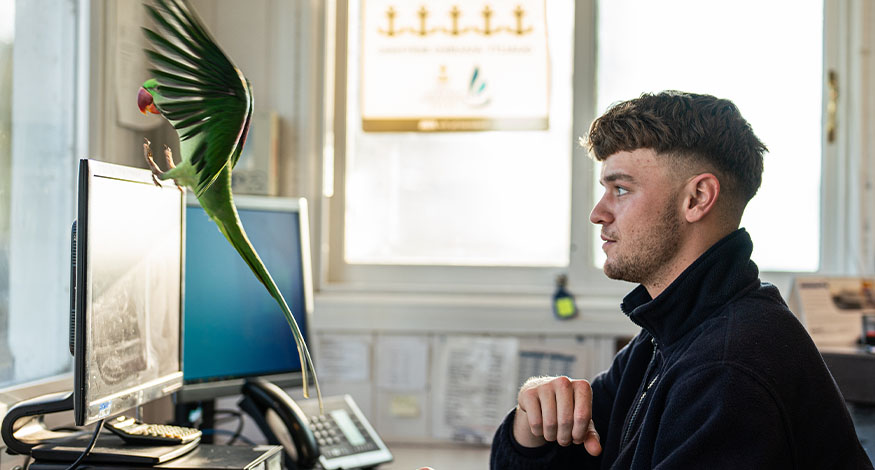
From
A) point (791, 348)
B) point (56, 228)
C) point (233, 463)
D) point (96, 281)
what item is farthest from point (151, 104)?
point (56, 228)

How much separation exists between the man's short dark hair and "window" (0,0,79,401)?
47.1 inches

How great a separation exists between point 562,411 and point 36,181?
1.19m

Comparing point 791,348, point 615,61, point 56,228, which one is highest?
point 615,61

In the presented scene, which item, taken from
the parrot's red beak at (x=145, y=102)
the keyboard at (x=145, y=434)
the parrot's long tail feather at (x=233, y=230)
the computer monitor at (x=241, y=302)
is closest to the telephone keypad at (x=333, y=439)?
the computer monitor at (x=241, y=302)

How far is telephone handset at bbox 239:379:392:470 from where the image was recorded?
57.3 inches

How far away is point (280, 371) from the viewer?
5.41ft

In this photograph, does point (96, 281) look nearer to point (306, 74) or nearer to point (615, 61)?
point (306, 74)

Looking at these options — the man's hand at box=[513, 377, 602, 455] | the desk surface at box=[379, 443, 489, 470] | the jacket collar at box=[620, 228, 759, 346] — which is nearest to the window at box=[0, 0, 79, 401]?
the desk surface at box=[379, 443, 489, 470]

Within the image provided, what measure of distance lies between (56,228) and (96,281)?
2.78ft

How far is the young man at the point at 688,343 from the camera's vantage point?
884mm

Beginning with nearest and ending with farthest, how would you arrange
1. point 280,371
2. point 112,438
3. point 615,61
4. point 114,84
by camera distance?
1. point 112,438
2. point 280,371
3. point 114,84
4. point 615,61

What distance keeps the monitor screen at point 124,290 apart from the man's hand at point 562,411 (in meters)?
0.56

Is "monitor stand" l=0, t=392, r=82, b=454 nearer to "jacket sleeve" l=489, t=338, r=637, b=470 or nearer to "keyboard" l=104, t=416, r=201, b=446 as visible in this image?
"keyboard" l=104, t=416, r=201, b=446

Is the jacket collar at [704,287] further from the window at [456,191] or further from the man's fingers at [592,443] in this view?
the window at [456,191]
